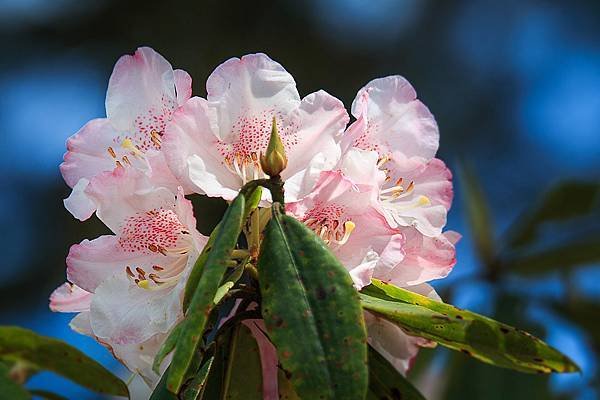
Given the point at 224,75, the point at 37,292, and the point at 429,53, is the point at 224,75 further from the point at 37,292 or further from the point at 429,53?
the point at 429,53

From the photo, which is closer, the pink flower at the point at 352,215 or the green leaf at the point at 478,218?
the pink flower at the point at 352,215

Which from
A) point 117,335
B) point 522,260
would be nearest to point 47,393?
point 117,335

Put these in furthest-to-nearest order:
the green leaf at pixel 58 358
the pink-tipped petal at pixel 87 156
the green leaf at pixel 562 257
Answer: the green leaf at pixel 562 257 < the pink-tipped petal at pixel 87 156 < the green leaf at pixel 58 358

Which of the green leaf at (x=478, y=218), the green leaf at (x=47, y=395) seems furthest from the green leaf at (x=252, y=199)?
the green leaf at (x=478, y=218)

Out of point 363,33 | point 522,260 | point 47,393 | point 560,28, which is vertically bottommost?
point 47,393

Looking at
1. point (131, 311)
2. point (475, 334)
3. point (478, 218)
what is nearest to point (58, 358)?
point (131, 311)

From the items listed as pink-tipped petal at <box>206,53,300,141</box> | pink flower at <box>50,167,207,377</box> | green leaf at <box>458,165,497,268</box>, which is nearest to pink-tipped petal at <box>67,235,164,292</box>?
pink flower at <box>50,167,207,377</box>

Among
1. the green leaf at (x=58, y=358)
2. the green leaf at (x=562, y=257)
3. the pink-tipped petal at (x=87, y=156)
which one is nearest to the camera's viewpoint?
the green leaf at (x=58, y=358)

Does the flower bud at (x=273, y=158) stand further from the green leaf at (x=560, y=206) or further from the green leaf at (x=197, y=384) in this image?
the green leaf at (x=560, y=206)
